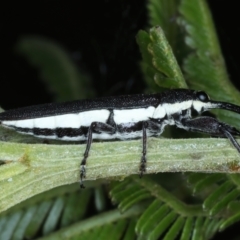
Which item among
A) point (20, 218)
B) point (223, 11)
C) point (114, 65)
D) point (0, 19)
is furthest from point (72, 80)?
point (20, 218)

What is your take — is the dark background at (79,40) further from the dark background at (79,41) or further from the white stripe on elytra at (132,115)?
the white stripe on elytra at (132,115)

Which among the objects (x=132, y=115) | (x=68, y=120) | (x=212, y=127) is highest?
(x=132, y=115)

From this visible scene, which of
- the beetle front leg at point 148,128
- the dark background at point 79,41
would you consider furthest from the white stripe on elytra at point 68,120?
the dark background at point 79,41

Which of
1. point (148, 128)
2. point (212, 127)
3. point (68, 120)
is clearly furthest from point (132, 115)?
point (212, 127)

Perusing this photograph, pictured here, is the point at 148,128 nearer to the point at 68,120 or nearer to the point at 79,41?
the point at 68,120

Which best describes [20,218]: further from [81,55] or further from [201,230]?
[81,55]

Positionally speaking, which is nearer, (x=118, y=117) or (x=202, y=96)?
(x=202, y=96)

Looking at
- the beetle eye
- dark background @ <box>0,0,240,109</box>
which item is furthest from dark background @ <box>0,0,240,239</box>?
the beetle eye
